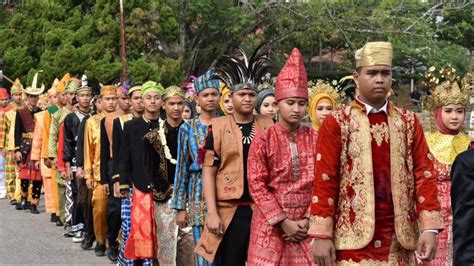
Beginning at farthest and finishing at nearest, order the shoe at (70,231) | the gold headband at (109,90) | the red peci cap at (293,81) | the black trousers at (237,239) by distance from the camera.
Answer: the shoe at (70,231)
the gold headband at (109,90)
the black trousers at (237,239)
the red peci cap at (293,81)

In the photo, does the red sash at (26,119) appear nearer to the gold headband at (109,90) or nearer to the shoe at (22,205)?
the shoe at (22,205)

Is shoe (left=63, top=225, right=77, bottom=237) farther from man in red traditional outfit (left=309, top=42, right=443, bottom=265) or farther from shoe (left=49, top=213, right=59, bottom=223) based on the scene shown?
man in red traditional outfit (left=309, top=42, right=443, bottom=265)

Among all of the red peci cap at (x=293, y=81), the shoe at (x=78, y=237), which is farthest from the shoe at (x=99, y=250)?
the red peci cap at (x=293, y=81)

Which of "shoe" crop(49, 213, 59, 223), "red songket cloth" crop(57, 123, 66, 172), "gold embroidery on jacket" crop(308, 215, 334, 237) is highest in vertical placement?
"red songket cloth" crop(57, 123, 66, 172)

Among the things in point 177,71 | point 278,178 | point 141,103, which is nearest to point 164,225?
point 141,103

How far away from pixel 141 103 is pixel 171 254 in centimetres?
177

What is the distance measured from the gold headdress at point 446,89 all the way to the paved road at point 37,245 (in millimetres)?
4121

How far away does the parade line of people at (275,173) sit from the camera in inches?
199

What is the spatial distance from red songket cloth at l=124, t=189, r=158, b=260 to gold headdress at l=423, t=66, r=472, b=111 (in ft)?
8.15

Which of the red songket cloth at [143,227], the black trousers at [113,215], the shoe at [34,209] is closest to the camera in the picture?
the red songket cloth at [143,227]

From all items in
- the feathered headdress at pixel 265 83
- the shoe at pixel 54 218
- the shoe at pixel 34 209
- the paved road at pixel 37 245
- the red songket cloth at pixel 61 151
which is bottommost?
the paved road at pixel 37 245

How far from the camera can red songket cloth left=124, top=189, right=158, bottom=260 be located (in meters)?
8.79

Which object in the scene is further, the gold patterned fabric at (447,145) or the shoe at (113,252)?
the shoe at (113,252)

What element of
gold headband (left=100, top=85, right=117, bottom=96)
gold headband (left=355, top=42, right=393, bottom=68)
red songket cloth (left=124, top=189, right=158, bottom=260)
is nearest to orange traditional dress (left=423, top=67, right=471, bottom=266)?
red songket cloth (left=124, top=189, right=158, bottom=260)
